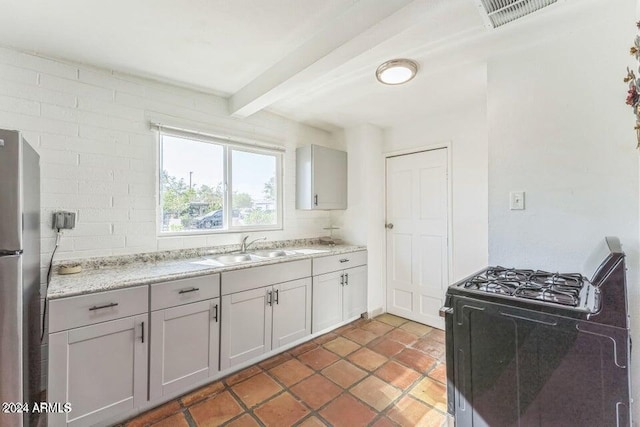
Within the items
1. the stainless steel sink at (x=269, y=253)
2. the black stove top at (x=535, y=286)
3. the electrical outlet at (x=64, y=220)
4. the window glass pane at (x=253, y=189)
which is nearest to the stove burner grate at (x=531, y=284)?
the black stove top at (x=535, y=286)

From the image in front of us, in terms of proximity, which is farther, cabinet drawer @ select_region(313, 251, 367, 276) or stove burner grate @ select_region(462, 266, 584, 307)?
cabinet drawer @ select_region(313, 251, 367, 276)

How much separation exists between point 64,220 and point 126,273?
0.59m

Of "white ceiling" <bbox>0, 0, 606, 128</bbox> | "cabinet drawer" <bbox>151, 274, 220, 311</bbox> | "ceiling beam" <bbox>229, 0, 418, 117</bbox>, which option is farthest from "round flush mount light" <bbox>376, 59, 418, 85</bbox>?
"cabinet drawer" <bbox>151, 274, 220, 311</bbox>

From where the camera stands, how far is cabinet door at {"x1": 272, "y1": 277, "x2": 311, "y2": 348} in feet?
7.85

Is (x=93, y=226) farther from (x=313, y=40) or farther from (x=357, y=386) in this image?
(x=357, y=386)

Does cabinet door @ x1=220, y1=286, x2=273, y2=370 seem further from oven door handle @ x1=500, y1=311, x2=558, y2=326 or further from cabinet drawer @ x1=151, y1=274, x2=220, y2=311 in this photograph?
oven door handle @ x1=500, y1=311, x2=558, y2=326

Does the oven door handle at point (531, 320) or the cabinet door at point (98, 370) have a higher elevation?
the oven door handle at point (531, 320)

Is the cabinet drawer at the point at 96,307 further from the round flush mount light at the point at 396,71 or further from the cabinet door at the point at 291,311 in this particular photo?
the round flush mount light at the point at 396,71

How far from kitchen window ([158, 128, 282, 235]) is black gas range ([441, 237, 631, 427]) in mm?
2190

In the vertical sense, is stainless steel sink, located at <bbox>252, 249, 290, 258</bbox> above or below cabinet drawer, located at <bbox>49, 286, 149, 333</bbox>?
above

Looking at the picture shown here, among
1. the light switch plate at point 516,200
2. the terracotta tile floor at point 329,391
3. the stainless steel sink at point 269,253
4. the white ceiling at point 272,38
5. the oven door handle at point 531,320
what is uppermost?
the white ceiling at point 272,38

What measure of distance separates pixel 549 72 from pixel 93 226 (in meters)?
3.28

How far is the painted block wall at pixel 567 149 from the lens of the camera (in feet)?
4.85

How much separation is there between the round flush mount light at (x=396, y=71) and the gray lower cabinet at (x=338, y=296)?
6.05ft
